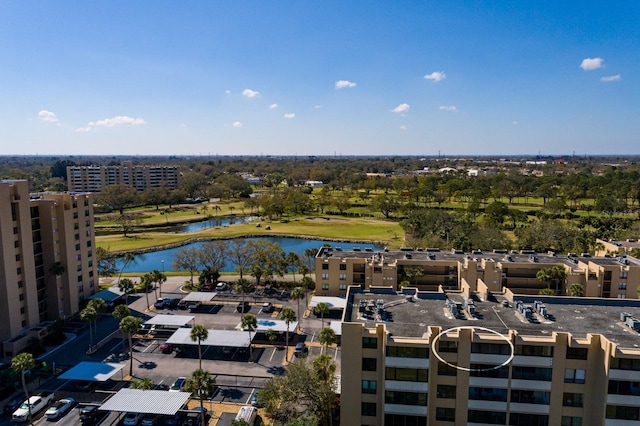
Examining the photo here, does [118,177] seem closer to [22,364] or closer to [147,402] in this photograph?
[22,364]

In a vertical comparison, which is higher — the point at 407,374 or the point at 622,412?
the point at 407,374

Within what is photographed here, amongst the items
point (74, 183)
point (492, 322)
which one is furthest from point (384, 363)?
point (74, 183)

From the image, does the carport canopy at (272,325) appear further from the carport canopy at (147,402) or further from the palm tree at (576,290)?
the palm tree at (576,290)

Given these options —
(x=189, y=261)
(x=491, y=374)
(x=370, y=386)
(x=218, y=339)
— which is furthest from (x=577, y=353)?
(x=189, y=261)

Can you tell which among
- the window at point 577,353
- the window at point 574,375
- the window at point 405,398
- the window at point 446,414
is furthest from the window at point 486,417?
the window at point 577,353

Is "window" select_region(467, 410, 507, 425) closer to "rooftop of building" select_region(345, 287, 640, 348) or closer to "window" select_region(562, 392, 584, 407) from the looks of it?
"window" select_region(562, 392, 584, 407)

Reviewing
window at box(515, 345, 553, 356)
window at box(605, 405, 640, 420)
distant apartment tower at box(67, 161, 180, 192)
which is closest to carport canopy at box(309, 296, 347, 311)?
window at box(515, 345, 553, 356)
